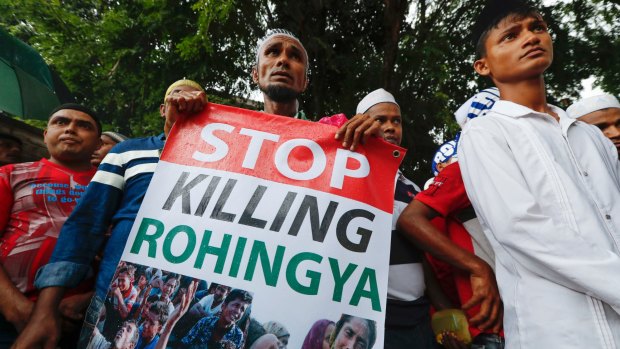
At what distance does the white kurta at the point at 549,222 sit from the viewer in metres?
1.21

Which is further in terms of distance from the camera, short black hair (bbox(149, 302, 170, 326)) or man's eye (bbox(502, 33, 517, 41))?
man's eye (bbox(502, 33, 517, 41))

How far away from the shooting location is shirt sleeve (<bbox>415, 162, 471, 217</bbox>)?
1.67 m

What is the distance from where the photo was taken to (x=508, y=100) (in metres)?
1.74

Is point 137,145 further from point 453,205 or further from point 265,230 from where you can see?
point 453,205

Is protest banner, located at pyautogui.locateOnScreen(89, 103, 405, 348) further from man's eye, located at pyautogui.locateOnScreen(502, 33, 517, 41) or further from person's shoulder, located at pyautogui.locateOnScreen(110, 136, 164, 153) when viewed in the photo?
man's eye, located at pyautogui.locateOnScreen(502, 33, 517, 41)

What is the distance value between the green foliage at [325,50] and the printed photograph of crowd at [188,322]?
537 centimetres

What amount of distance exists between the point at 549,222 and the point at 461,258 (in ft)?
1.13

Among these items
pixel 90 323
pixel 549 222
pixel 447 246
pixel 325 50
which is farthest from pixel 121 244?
pixel 325 50

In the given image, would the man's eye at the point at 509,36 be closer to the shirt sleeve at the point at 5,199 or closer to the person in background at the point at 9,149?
the shirt sleeve at the point at 5,199

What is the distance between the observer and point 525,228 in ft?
4.27

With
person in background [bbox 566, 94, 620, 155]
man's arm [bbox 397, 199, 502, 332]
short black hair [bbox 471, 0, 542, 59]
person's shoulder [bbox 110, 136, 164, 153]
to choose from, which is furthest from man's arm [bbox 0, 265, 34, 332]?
person in background [bbox 566, 94, 620, 155]

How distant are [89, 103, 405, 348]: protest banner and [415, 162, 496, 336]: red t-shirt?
18 centimetres

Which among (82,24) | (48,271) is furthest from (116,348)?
(82,24)

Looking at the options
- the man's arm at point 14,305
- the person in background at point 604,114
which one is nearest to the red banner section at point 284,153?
the man's arm at point 14,305
